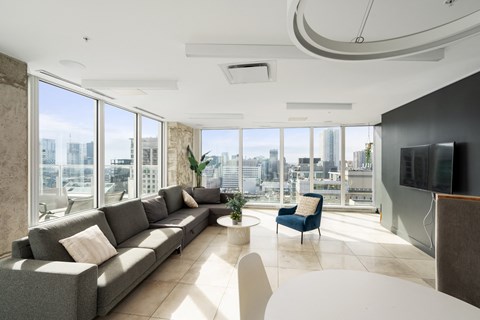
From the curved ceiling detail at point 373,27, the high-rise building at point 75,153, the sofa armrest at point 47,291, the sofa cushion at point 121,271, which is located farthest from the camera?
the high-rise building at point 75,153

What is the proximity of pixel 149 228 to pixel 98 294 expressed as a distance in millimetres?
1803

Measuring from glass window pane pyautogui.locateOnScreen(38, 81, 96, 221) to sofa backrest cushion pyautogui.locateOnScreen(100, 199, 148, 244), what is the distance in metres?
0.83

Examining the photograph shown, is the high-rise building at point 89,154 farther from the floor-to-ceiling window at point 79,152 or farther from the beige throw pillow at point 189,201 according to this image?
the beige throw pillow at point 189,201

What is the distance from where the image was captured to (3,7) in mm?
1645

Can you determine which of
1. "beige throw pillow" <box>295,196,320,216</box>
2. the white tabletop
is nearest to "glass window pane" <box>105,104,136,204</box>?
the white tabletop

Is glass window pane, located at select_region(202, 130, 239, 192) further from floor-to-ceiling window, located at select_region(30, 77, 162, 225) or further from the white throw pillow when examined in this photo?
the white throw pillow

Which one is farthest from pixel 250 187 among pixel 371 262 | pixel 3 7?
pixel 3 7

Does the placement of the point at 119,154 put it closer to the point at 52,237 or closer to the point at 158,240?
the point at 158,240

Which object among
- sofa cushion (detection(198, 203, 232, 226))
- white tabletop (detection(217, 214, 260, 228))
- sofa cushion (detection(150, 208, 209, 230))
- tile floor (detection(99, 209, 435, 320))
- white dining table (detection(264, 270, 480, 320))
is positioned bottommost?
tile floor (detection(99, 209, 435, 320))

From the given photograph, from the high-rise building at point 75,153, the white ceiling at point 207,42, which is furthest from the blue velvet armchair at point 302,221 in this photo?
the high-rise building at point 75,153

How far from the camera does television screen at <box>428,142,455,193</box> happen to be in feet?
10.0

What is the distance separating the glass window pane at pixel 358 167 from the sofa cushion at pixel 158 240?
5358 mm

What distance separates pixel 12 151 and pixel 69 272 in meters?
1.51

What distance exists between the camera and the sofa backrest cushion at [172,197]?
15.6ft
